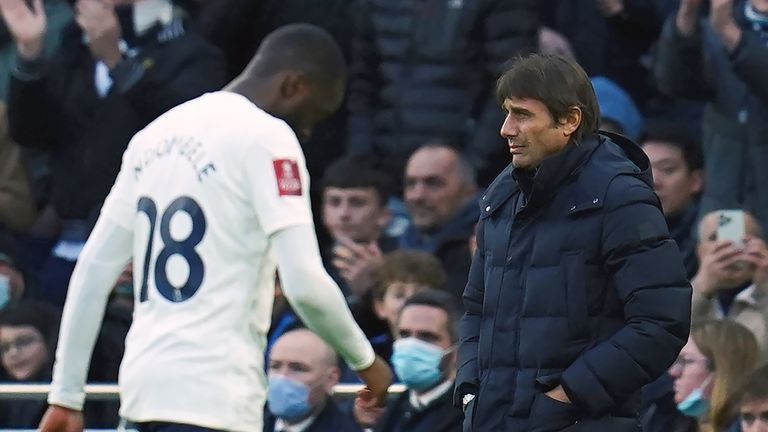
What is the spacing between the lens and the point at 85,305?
5.08 meters

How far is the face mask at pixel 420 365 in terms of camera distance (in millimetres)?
7008

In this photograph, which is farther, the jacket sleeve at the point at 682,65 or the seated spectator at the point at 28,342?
the seated spectator at the point at 28,342

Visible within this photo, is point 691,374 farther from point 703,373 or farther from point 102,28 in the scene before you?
point 102,28

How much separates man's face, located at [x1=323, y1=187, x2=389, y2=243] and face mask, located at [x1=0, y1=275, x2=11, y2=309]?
1.69m

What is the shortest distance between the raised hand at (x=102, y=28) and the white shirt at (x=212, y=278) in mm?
4348

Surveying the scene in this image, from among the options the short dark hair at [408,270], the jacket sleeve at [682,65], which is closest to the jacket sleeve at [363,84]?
A: the short dark hair at [408,270]

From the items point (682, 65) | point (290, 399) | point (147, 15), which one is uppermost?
point (147, 15)

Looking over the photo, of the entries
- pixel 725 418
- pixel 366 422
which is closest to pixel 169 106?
pixel 366 422

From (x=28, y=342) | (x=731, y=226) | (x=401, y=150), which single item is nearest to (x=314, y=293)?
(x=731, y=226)

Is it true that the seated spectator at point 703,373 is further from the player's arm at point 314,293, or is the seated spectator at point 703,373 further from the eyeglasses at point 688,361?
the player's arm at point 314,293

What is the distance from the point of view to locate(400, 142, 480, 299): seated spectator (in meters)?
8.45

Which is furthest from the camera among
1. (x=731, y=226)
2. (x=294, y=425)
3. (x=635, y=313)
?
(x=731, y=226)

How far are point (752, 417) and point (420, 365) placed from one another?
4.38ft

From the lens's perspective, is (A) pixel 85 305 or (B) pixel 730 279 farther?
(B) pixel 730 279
